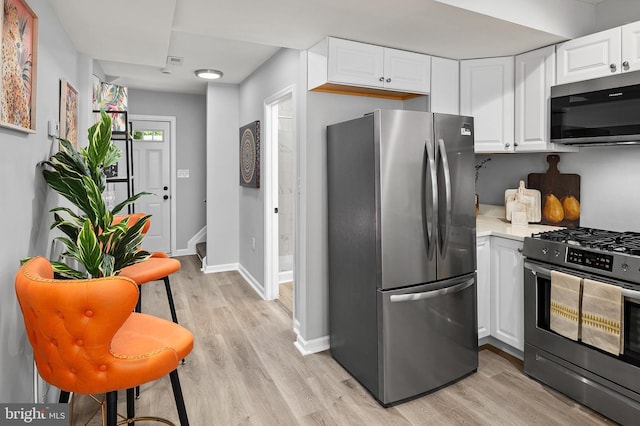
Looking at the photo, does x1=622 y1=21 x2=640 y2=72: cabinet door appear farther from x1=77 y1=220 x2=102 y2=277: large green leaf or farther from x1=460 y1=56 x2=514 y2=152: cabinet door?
x1=77 y1=220 x2=102 y2=277: large green leaf

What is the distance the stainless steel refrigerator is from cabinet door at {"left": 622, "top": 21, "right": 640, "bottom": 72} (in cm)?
93

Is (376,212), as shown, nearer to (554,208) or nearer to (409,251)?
(409,251)

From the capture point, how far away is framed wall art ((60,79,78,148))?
7.45ft

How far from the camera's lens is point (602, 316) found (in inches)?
80.5

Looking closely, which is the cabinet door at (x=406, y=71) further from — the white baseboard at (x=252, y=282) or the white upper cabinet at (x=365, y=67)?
the white baseboard at (x=252, y=282)

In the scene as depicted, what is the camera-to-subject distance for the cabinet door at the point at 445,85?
296 centimetres

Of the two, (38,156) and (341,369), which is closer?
(38,156)

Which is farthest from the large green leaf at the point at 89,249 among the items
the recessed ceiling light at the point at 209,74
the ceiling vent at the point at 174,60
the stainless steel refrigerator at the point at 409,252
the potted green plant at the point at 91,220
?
the recessed ceiling light at the point at 209,74

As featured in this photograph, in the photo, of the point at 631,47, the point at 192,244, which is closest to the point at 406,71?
the point at 631,47

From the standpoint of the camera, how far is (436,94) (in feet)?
9.77

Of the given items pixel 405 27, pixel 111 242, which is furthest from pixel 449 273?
pixel 111 242

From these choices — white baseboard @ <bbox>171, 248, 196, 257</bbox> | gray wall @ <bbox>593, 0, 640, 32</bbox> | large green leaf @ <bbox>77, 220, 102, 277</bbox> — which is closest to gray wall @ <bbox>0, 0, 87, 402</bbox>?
large green leaf @ <bbox>77, 220, 102, 277</bbox>

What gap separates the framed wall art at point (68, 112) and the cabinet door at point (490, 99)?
2786 mm

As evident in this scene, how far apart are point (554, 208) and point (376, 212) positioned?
1597 mm
